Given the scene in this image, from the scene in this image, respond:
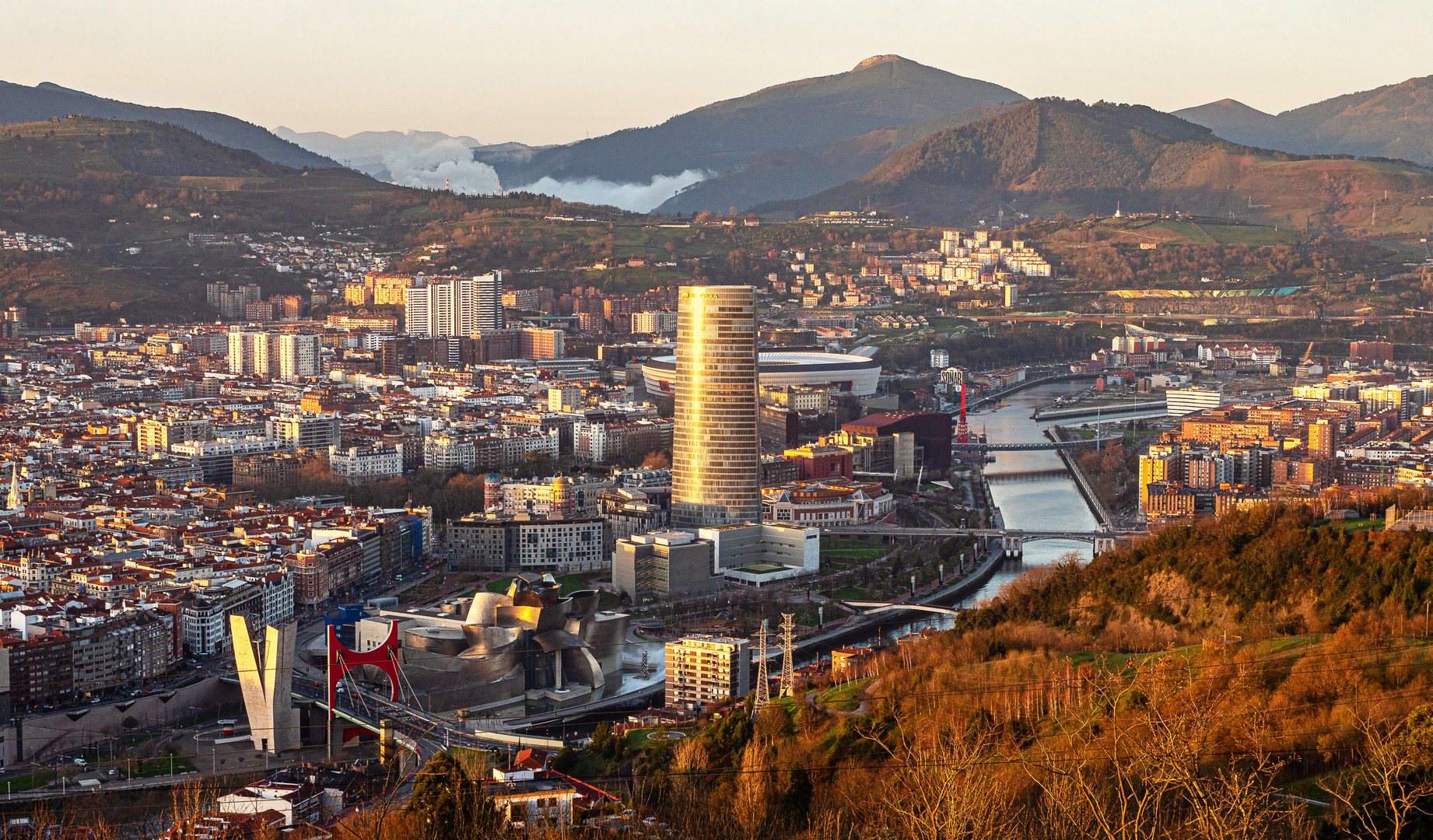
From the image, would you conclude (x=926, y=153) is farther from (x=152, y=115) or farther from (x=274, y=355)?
(x=274, y=355)

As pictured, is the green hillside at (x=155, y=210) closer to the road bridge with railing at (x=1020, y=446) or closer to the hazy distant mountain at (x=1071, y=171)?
the road bridge with railing at (x=1020, y=446)

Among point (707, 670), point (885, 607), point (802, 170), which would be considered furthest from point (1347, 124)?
point (707, 670)

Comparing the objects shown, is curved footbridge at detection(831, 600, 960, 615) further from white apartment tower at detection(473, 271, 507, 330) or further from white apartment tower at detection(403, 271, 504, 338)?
white apartment tower at detection(473, 271, 507, 330)

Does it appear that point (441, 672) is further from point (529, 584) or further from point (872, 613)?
point (872, 613)

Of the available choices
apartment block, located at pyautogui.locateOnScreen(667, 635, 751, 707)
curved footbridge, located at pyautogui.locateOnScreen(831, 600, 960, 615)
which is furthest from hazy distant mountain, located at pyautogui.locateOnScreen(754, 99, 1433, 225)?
apartment block, located at pyautogui.locateOnScreen(667, 635, 751, 707)

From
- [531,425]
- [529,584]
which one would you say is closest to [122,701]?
[529,584]
